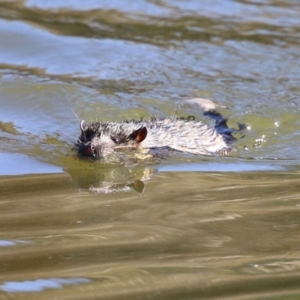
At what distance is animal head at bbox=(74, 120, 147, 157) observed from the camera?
6.50 m

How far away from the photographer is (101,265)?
3.82m

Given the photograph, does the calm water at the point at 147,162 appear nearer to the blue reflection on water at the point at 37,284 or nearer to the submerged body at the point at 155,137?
the blue reflection on water at the point at 37,284

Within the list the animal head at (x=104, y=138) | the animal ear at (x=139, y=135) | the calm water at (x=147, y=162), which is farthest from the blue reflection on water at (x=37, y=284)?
the animal ear at (x=139, y=135)

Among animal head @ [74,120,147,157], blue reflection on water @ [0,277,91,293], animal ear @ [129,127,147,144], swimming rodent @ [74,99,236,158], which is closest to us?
blue reflection on water @ [0,277,91,293]

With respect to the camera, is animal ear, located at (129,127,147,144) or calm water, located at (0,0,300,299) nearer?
calm water, located at (0,0,300,299)

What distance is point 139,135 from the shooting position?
6.84 m

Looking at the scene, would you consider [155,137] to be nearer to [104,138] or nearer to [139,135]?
[139,135]

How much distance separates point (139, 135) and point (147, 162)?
0.33 m

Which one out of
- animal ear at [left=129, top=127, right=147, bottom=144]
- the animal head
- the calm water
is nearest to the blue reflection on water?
the calm water

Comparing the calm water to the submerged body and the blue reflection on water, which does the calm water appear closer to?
the blue reflection on water

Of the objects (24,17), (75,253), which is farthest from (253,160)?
(24,17)

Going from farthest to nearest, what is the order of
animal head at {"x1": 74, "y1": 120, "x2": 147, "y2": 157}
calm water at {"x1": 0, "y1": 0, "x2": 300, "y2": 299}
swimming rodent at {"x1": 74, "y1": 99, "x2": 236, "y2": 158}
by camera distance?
swimming rodent at {"x1": 74, "y1": 99, "x2": 236, "y2": 158}
animal head at {"x1": 74, "y1": 120, "x2": 147, "y2": 157}
calm water at {"x1": 0, "y1": 0, "x2": 300, "y2": 299}

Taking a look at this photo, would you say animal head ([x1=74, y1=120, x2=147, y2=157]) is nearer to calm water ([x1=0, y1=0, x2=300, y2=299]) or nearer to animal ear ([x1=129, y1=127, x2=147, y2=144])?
animal ear ([x1=129, y1=127, x2=147, y2=144])

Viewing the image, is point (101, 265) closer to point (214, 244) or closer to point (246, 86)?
point (214, 244)
